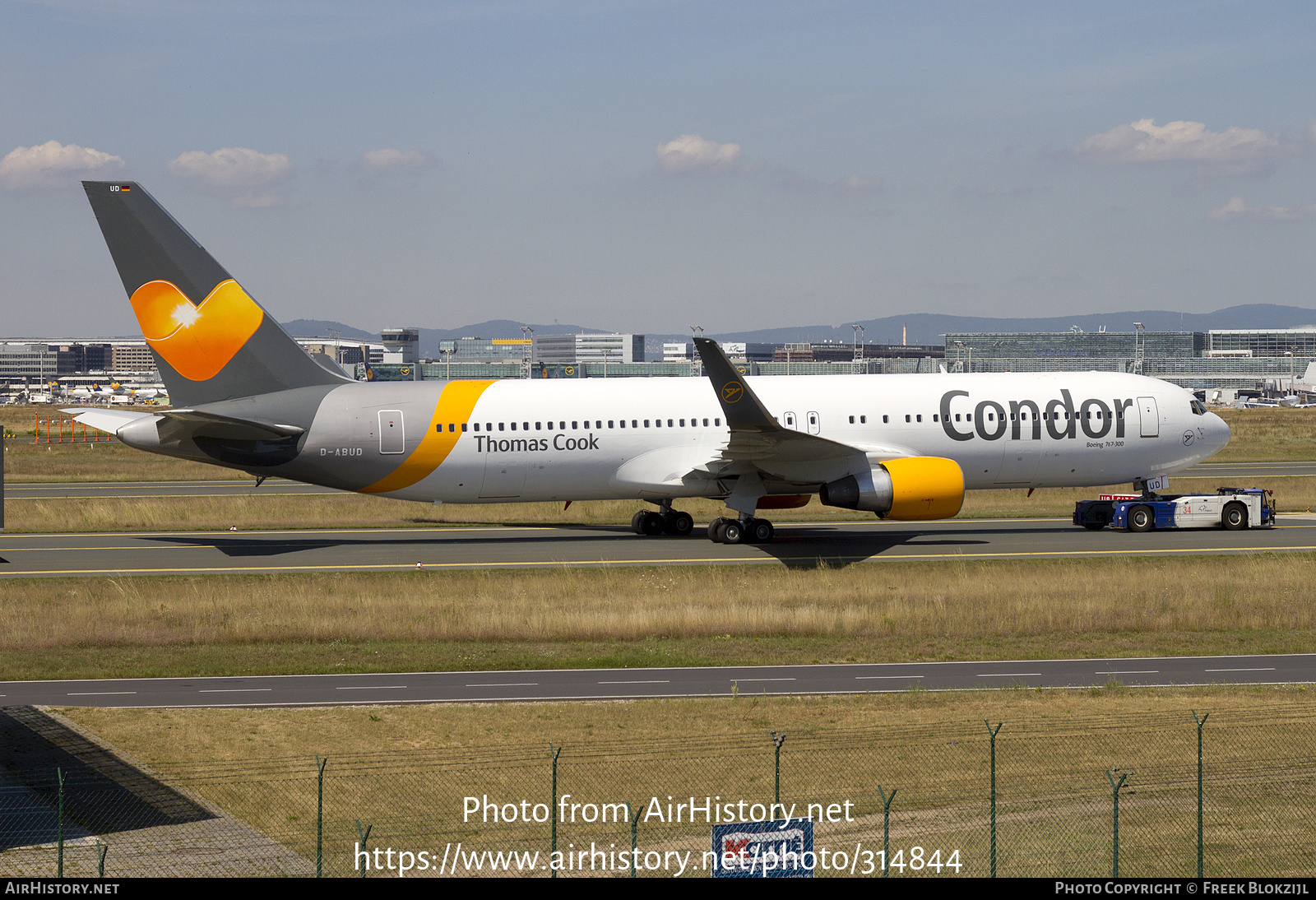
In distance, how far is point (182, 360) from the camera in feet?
139

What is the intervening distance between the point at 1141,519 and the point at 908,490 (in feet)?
41.3

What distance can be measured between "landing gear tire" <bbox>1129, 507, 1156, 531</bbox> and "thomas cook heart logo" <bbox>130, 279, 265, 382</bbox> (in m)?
34.5

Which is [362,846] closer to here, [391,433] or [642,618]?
[642,618]

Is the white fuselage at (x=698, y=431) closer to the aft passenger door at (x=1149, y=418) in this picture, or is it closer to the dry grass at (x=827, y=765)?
the aft passenger door at (x=1149, y=418)

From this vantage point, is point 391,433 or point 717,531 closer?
point 391,433

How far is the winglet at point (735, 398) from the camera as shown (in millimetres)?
38500

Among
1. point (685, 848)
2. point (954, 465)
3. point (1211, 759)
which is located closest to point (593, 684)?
point (685, 848)

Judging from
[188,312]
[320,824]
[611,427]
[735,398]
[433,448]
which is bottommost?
[320,824]

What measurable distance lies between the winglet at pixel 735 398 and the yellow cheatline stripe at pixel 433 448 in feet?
32.5

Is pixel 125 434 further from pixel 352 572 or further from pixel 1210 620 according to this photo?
pixel 1210 620

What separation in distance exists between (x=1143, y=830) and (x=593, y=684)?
1265 centimetres

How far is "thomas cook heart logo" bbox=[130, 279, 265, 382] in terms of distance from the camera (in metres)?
41.8


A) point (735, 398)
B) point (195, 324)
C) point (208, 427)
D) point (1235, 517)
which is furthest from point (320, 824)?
point (1235, 517)

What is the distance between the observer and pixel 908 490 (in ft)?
132
